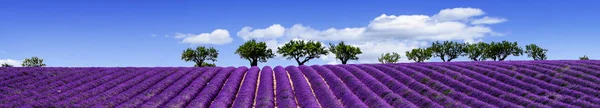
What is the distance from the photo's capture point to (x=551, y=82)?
25.4m

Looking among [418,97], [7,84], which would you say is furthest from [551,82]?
[7,84]

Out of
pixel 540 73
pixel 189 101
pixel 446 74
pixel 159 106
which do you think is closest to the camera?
pixel 159 106

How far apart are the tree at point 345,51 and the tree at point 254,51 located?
31.0ft

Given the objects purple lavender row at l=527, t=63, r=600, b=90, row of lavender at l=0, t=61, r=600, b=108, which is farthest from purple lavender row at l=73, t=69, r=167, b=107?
purple lavender row at l=527, t=63, r=600, b=90

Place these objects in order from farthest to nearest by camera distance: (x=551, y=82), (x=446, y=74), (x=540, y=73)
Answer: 1. (x=446, y=74)
2. (x=540, y=73)
3. (x=551, y=82)

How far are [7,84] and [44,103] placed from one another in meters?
9.56

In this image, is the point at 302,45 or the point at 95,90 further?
the point at 302,45

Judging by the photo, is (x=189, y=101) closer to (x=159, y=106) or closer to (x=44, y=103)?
(x=159, y=106)

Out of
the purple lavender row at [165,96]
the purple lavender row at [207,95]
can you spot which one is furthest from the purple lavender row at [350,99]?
the purple lavender row at [165,96]

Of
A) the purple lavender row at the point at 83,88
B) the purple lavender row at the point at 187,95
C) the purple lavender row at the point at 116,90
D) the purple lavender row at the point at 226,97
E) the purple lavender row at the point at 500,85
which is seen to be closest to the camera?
the purple lavender row at the point at 500,85

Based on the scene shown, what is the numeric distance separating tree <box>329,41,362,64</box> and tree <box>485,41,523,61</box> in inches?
863

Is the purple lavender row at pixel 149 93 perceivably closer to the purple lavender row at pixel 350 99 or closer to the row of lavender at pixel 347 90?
the row of lavender at pixel 347 90

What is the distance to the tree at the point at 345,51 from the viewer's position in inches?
3344

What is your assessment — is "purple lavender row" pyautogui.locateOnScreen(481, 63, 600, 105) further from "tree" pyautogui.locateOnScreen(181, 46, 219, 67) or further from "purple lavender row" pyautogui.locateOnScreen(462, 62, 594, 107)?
"tree" pyautogui.locateOnScreen(181, 46, 219, 67)
